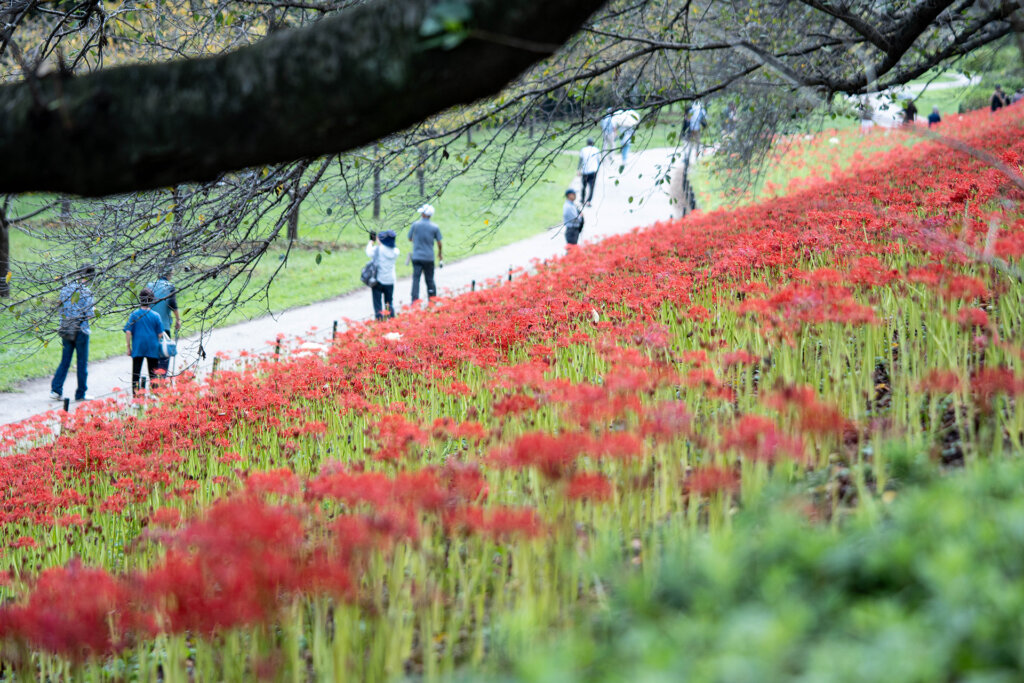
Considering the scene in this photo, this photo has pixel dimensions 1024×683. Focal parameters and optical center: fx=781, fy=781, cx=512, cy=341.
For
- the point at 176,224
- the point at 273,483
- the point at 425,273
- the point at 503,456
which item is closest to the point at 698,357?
the point at 503,456

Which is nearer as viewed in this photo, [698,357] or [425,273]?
[698,357]

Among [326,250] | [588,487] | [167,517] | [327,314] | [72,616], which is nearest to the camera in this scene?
[72,616]

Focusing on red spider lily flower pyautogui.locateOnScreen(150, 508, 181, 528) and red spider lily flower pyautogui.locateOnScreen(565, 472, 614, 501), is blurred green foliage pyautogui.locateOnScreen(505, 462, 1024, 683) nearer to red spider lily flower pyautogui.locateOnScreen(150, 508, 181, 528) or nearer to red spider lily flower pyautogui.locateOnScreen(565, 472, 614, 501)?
red spider lily flower pyautogui.locateOnScreen(565, 472, 614, 501)

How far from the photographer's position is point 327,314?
18922 mm

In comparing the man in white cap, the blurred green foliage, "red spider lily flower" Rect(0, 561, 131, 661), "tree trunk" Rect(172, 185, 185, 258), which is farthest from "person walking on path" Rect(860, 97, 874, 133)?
the man in white cap

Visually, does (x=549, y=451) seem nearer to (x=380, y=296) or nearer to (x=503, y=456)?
(x=503, y=456)

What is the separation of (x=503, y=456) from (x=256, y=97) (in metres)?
1.61

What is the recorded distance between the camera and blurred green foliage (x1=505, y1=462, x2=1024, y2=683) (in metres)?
1.71

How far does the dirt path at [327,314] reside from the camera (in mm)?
12508

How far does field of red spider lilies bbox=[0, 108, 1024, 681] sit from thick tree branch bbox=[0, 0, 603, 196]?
1246mm

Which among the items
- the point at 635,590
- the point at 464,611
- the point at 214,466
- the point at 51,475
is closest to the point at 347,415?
the point at 214,466

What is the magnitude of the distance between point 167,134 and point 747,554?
2.28 m

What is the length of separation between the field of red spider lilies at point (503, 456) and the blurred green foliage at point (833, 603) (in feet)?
1.07

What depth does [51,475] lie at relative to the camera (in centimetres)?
742
